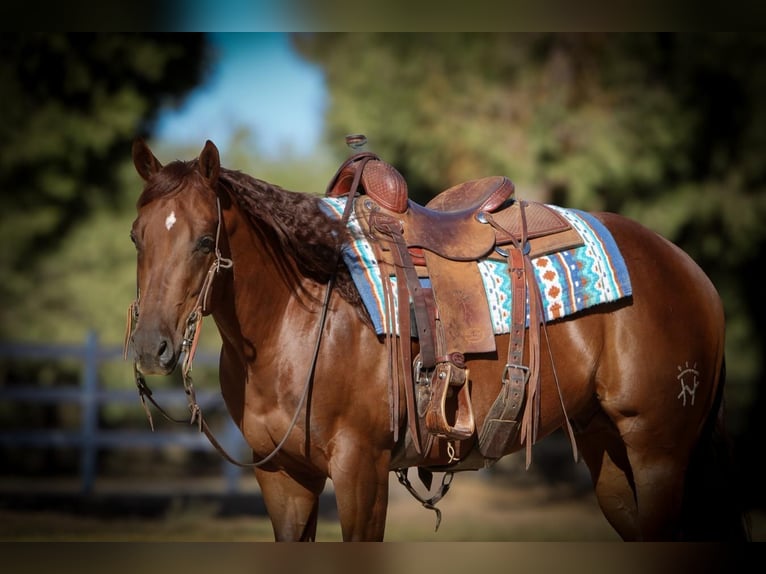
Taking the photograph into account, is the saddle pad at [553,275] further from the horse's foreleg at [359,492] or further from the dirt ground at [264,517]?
the dirt ground at [264,517]

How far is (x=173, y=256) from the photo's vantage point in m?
2.60

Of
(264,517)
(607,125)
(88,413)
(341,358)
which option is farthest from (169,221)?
(607,125)

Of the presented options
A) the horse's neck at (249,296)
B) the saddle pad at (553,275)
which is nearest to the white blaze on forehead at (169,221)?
the horse's neck at (249,296)

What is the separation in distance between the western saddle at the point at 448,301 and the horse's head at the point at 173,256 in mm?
629

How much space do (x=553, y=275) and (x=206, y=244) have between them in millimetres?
1333

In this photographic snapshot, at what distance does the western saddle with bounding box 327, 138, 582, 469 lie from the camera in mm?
2930

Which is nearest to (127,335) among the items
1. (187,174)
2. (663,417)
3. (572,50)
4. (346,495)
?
(187,174)

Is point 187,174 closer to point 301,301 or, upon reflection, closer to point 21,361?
point 301,301

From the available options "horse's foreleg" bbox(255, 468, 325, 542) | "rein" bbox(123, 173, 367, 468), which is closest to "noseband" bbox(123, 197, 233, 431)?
"rein" bbox(123, 173, 367, 468)

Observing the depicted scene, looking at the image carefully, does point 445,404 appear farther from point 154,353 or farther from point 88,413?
point 88,413

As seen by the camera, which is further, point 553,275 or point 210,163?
point 553,275

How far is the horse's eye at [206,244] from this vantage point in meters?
2.65

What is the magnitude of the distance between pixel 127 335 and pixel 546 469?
7.23 metres

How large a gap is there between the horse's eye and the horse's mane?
0.24 m
